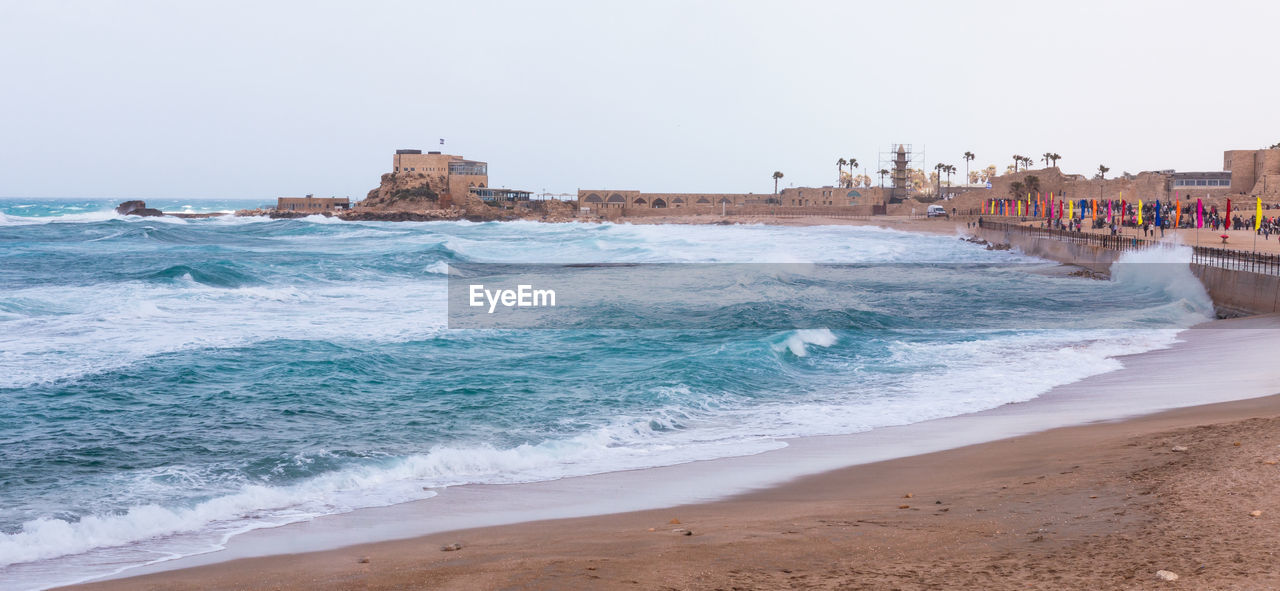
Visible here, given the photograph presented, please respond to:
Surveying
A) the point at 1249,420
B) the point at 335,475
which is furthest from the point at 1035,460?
the point at 335,475

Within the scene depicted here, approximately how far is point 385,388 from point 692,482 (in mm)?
7409

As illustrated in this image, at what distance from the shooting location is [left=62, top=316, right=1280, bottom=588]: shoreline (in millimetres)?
7516

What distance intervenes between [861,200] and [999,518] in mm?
117181

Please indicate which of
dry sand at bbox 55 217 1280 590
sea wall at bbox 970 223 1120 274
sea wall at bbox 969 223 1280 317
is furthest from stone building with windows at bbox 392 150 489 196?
dry sand at bbox 55 217 1280 590

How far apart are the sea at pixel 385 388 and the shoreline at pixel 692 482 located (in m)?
0.39

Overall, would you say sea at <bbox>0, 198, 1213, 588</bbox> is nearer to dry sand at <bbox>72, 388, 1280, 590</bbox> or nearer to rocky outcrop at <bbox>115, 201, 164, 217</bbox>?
dry sand at <bbox>72, 388, 1280, 590</bbox>

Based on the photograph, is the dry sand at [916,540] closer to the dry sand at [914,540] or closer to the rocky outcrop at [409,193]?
the dry sand at [914,540]

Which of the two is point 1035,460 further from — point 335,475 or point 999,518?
Result: point 335,475

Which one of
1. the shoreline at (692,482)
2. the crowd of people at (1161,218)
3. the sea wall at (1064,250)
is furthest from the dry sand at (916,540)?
the crowd of people at (1161,218)

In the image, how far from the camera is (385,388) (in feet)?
50.3

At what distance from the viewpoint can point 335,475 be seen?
10.1m

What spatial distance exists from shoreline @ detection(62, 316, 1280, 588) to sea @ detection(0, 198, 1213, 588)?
39 cm

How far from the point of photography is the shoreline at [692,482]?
7516 millimetres

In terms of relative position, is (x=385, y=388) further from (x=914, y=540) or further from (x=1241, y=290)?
(x=1241, y=290)
